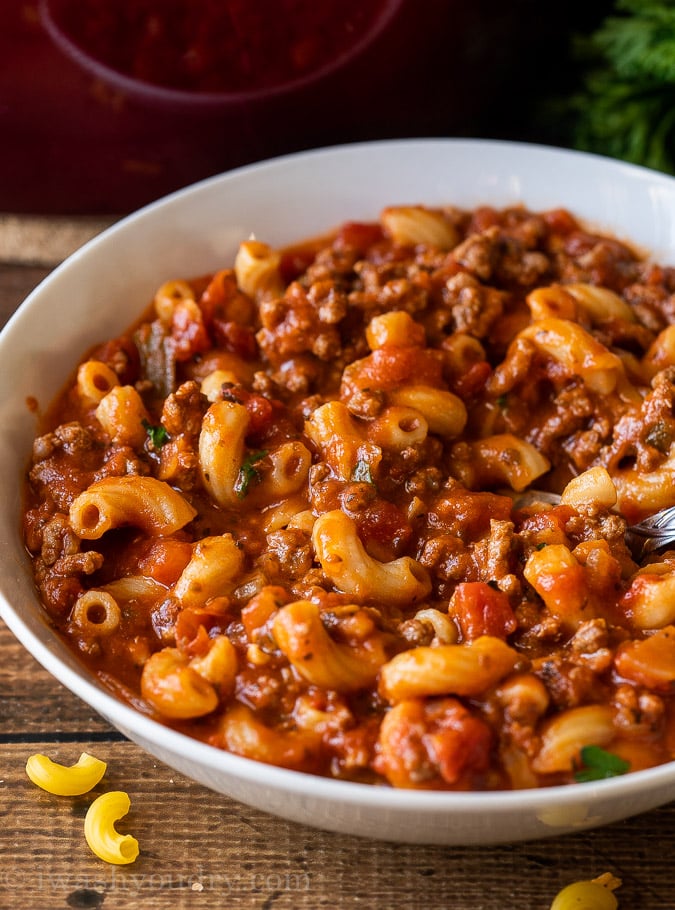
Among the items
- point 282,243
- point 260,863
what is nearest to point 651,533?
point 260,863

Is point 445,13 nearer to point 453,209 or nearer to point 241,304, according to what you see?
point 453,209

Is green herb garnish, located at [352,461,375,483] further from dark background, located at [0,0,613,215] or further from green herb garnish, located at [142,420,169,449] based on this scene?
dark background, located at [0,0,613,215]

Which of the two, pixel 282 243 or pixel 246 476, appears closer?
pixel 246 476

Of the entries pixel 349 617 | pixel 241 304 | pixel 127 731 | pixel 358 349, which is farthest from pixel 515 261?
pixel 127 731

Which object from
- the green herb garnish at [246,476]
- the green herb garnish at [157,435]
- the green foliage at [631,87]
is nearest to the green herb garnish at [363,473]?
the green herb garnish at [246,476]

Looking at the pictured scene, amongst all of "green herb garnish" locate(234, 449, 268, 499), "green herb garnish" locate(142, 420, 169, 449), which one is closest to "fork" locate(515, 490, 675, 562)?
"green herb garnish" locate(234, 449, 268, 499)

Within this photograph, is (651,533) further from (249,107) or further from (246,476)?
(249,107)

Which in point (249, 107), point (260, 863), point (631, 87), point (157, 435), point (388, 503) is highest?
point (631, 87)
